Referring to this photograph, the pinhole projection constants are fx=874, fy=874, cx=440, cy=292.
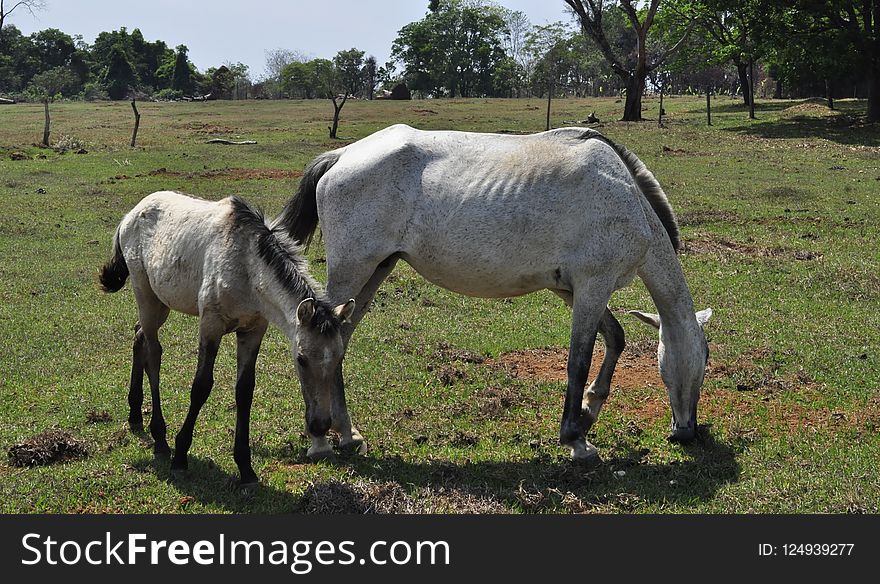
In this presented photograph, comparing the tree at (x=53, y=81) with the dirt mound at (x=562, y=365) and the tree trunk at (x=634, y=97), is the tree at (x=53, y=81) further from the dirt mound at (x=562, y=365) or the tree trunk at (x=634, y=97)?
the dirt mound at (x=562, y=365)

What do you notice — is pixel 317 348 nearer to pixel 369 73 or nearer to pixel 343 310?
pixel 343 310

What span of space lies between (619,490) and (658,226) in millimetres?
2246

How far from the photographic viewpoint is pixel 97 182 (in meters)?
24.3

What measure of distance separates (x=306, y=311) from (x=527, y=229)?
6.84ft

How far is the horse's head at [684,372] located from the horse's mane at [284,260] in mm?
3061

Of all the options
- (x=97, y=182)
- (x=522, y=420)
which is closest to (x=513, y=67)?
(x=97, y=182)

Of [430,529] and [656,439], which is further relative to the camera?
[656,439]

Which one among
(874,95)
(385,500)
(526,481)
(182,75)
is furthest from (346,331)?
(182,75)

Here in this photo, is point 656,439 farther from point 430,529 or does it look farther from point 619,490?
point 430,529

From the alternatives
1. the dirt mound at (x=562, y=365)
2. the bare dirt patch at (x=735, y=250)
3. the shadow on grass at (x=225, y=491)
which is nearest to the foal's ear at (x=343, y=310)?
the shadow on grass at (x=225, y=491)

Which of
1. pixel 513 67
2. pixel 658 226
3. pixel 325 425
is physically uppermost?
pixel 513 67

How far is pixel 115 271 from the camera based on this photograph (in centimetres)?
788

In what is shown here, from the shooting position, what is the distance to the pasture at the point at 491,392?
6281 millimetres

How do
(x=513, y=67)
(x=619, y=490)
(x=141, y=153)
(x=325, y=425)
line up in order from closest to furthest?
(x=325, y=425), (x=619, y=490), (x=141, y=153), (x=513, y=67)
